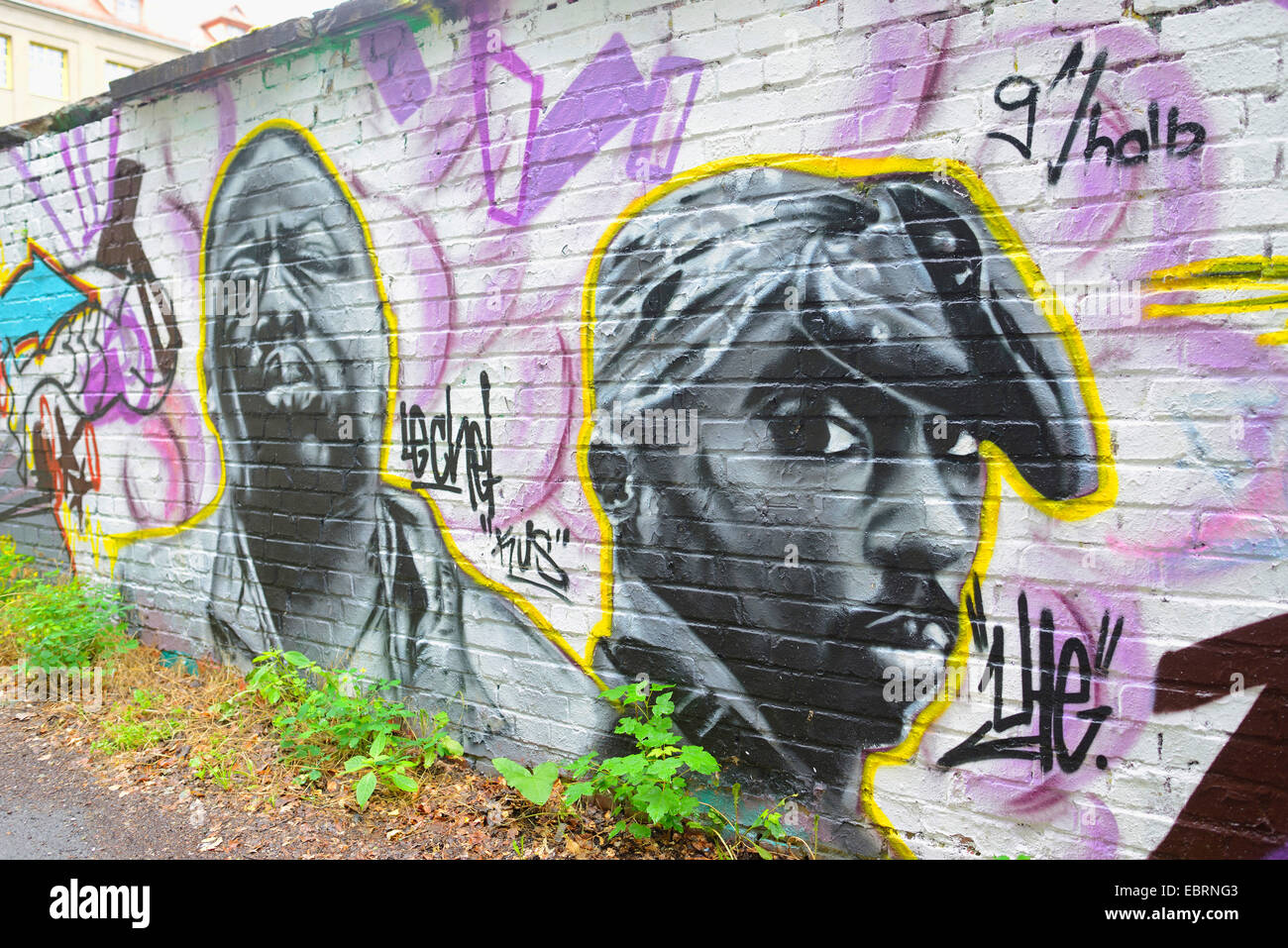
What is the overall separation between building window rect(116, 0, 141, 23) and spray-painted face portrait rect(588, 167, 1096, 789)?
35.9 m

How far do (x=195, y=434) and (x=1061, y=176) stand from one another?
436 cm

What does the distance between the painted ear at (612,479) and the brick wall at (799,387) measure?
0.02 meters

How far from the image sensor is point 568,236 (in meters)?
3.17

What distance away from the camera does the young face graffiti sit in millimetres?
3812

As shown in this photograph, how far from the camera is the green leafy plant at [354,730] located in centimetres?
343

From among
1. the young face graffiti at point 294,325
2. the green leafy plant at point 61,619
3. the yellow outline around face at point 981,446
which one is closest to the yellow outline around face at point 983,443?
the yellow outline around face at point 981,446

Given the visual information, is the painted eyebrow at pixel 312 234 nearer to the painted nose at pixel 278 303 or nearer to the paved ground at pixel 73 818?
the painted nose at pixel 278 303

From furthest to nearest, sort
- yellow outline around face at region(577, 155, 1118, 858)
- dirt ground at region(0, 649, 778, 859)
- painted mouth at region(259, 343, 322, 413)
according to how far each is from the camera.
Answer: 1. painted mouth at region(259, 343, 322, 413)
2. dirt ground at region(0, 649, 778, 859)
3. yellow outline around face at region(577, 155, 1118, 858)

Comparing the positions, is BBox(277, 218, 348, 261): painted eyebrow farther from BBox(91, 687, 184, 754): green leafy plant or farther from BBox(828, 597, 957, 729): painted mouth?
BBox(828, 597, 957, 729): painted mouth

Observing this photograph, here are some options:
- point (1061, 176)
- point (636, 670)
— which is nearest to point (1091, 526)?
point (1061, 176)

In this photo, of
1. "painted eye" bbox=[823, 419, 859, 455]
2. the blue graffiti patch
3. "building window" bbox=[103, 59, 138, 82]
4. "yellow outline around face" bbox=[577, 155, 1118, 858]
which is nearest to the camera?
"yellow outline around face" bbox=[577, 155, 1118, 858]

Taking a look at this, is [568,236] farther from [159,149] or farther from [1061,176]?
[159,149]

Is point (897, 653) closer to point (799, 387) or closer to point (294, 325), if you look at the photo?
point (799, 387)

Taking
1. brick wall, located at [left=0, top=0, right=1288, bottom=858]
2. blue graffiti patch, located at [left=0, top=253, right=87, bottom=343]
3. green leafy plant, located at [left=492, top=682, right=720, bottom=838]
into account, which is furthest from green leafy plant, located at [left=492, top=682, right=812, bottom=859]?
blue graffiti patch, located at [left=0, top=253, right=87, bottom=343]
